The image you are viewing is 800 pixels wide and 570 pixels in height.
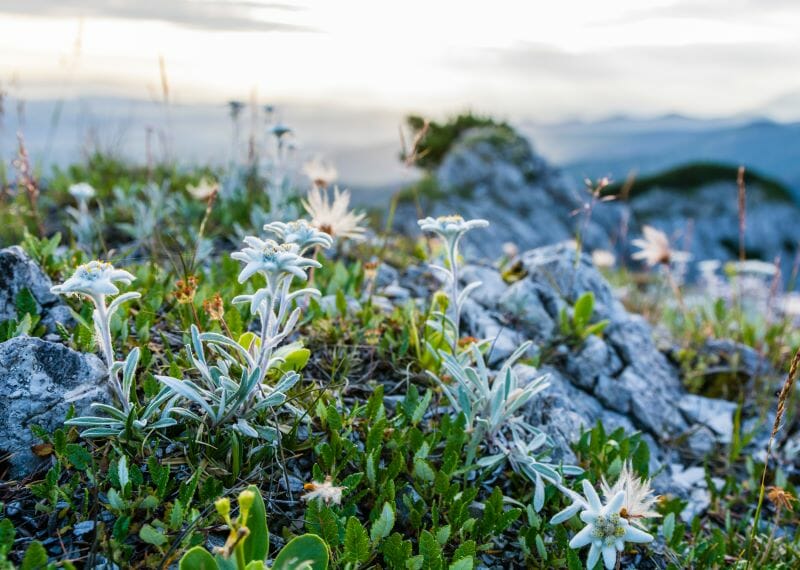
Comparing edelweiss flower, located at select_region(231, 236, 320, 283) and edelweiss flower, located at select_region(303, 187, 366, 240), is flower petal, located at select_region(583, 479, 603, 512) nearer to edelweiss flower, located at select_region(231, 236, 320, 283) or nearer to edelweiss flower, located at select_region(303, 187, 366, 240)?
edelweiss flower, located at select_region(231, 236, 320, 283)

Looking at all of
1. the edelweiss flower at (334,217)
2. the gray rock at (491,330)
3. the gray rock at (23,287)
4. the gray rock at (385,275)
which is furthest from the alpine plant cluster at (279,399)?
the gray rock at (385,275)

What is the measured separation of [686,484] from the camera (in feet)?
16.6

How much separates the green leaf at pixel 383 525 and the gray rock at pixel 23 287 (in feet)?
7.34

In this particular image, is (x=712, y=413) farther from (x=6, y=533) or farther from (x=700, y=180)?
(x=700, y=180)

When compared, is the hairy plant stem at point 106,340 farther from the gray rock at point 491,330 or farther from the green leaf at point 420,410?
the gray rock at point 491,330

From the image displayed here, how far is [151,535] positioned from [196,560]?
0.37m

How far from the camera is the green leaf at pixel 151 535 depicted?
2705 mm

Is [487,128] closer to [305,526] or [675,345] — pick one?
[675,345]

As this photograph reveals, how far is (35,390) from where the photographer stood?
10.5ft

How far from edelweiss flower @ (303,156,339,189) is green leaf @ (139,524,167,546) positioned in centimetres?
385

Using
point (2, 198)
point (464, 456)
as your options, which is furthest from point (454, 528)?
point (2, 198)

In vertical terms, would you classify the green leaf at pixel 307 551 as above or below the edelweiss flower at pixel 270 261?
below

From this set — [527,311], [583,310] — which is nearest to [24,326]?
[527,311]

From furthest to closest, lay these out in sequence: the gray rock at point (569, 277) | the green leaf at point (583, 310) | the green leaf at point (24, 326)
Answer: the gray rock at point (569, 277), the green leaf at point (583, 310), the green leaf at point (24, 326)
